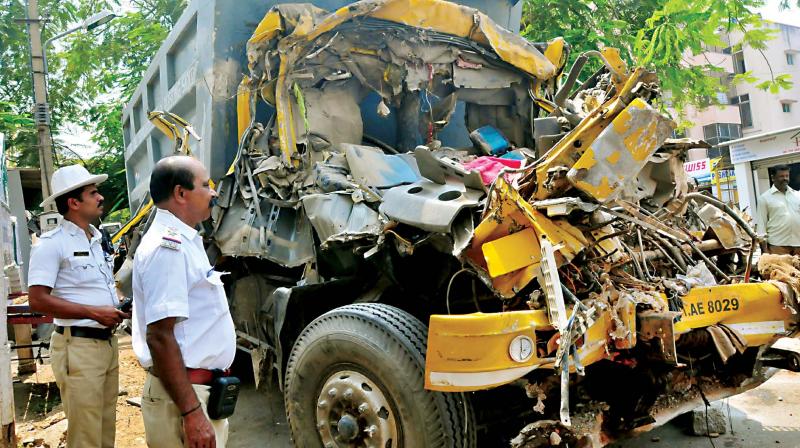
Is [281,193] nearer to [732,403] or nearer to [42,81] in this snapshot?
[732,403]

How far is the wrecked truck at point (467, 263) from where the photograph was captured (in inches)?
89.0

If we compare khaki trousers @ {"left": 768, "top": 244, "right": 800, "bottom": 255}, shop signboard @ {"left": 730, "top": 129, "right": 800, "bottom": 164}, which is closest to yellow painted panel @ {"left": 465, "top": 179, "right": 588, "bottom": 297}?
khaki trousers @ {"left": 768, "top": 244, "right": 800, "bottom": 255}

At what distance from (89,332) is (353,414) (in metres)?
1.27

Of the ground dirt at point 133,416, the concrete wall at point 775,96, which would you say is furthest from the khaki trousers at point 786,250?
the concrete wall at point 775,96

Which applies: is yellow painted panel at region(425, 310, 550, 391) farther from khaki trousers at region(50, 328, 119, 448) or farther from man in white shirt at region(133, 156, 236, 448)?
khaki trousers at region(50, 328, 119, 448)

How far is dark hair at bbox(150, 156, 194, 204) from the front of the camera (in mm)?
1892

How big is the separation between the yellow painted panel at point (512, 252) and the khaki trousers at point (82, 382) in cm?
184

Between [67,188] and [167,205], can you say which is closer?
[167,205]

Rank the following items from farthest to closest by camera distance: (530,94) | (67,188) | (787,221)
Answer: (787,221), (530,94), (67,188)

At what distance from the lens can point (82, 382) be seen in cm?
269

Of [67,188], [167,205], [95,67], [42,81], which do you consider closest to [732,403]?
[167,205]

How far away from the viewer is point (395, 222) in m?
2.83

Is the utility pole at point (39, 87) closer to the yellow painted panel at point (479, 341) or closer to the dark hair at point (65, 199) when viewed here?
the dark hair at point (65, 199)

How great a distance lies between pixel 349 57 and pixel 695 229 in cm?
260
